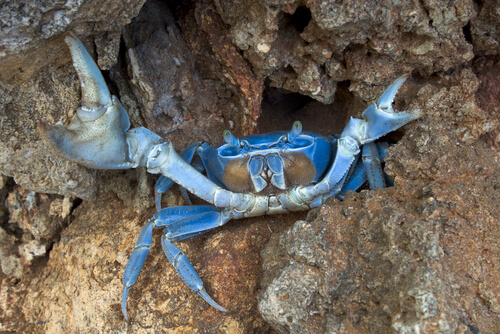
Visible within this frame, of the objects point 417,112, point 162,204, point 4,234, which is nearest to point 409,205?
point 417,112

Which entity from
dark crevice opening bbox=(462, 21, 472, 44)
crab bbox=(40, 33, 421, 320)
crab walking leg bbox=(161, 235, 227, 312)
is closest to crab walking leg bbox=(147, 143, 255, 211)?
crab bbox=(40, 33, 421, 320)

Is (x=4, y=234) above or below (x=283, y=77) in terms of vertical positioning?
below

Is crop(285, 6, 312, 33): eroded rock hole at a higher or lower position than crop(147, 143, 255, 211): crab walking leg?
higher

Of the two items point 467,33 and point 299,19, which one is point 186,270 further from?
point 467,33

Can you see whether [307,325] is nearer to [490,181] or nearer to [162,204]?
[490,181]

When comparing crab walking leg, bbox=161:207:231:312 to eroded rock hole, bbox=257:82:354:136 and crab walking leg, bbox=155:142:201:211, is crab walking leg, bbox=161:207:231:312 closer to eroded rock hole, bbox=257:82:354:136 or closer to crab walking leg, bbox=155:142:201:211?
crab walking leg, bbox=155:142:201:211

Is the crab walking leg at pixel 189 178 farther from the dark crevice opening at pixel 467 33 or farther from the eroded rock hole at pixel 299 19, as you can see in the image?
the dark crevice opening at pixel 467 33

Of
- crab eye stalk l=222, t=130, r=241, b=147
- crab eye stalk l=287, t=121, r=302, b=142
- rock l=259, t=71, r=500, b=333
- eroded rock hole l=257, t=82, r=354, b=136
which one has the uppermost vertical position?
crab eye stalk l=222, t=130, r=241, b=147
